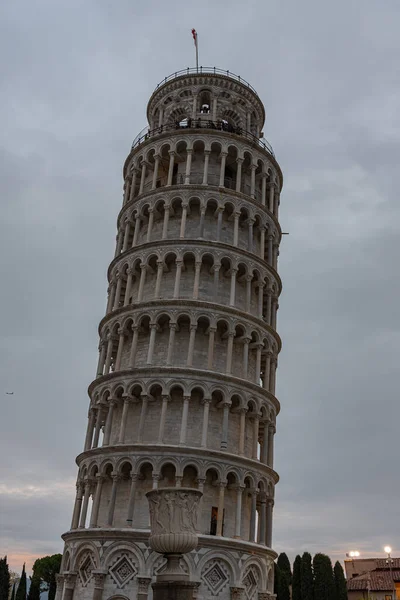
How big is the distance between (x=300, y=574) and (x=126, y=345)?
30013 mm

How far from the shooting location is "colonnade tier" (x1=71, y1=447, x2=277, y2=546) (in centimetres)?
3212

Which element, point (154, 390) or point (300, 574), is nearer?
point (154, 390)

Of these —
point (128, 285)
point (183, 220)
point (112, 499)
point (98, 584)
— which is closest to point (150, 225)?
point (183, 220)

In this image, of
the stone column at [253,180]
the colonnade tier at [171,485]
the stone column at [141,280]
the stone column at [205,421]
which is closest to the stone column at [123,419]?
the colonnade tier at [171,485]

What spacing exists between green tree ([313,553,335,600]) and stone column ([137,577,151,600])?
2784 centimetres

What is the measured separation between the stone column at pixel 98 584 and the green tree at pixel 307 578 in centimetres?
2832

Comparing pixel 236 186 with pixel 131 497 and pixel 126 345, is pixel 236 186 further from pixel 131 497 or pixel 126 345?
pixel 131 497

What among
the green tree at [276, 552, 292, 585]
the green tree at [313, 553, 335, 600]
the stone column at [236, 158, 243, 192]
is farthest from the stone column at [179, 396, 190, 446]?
the green tree at [276, 552, 292, 585]

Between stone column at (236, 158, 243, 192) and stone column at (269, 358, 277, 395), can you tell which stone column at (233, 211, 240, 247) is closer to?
stone column at (236, 158, 243, 192)

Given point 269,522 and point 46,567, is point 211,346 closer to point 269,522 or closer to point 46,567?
point 269,522

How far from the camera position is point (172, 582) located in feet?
55.0

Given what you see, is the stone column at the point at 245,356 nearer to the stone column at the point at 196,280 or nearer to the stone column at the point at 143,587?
the stone column at the point at 196,280

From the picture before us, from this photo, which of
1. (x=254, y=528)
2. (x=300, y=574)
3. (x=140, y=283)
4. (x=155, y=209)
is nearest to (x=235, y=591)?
(x=254, y=528)

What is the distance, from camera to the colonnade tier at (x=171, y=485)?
3212 centimetres
